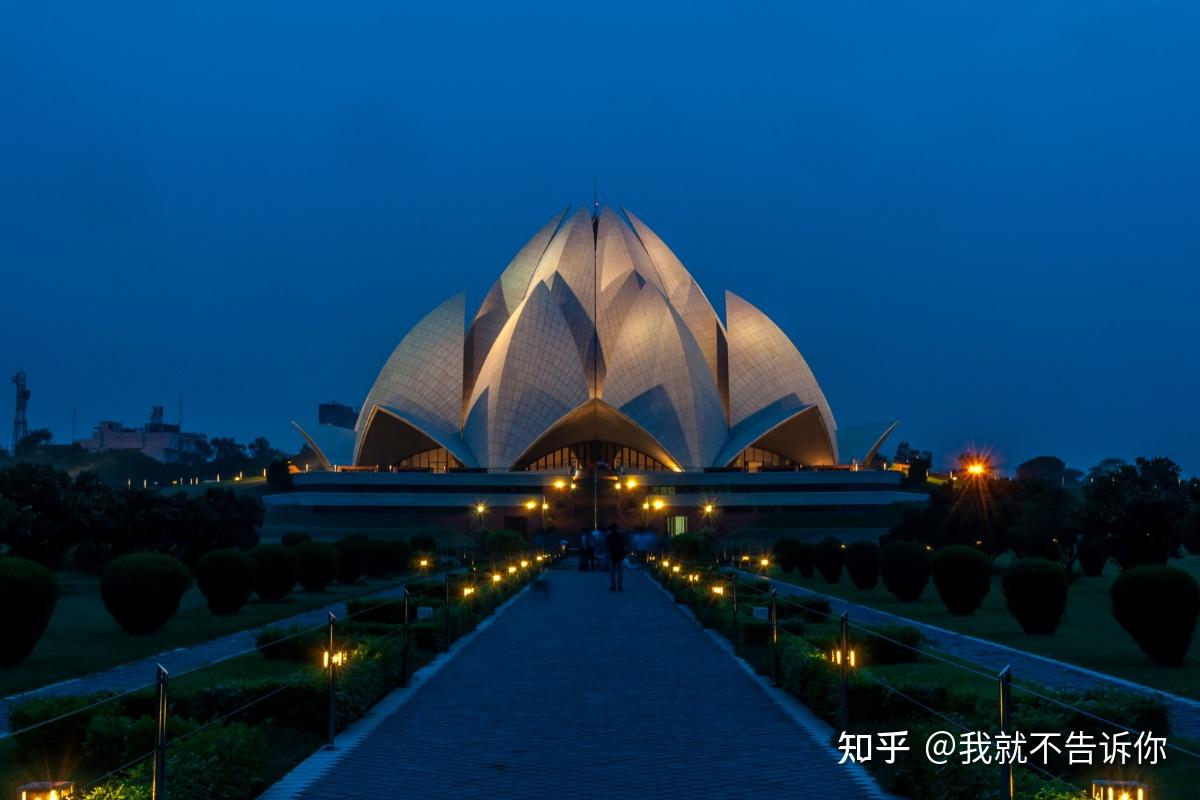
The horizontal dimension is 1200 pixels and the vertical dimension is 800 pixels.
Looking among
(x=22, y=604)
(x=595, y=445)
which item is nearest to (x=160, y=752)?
(x=22, y=604)

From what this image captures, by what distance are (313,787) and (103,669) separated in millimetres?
7418

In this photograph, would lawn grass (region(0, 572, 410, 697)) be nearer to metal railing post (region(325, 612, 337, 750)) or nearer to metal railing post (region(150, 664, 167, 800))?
metal railing post (region(325, 612, 337, 750))

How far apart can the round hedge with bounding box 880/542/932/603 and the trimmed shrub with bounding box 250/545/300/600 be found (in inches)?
495

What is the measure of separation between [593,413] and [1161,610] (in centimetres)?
5548

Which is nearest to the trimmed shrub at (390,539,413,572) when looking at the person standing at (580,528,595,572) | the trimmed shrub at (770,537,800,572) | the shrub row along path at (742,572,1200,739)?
the person standing at (580,528,595,572)

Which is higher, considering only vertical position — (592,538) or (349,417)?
(349,417)

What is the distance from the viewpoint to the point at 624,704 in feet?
33.3

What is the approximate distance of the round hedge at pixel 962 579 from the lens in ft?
68.6

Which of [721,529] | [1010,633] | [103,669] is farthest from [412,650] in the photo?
[721,529]

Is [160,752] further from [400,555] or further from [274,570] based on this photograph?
[400,555]

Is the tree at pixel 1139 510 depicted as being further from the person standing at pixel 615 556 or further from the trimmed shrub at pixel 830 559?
the person standing at pixel 615 556

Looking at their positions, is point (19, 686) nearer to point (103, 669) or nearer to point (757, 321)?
point (103, 669)

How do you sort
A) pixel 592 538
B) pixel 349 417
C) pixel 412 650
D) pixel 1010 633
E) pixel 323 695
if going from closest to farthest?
1. pixel 323 695
2. pixel 412 650
3. pixel 1010 633
4. pixel 592 538
5. pixel 349 417

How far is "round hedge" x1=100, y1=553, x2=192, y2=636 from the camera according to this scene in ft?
54.8
